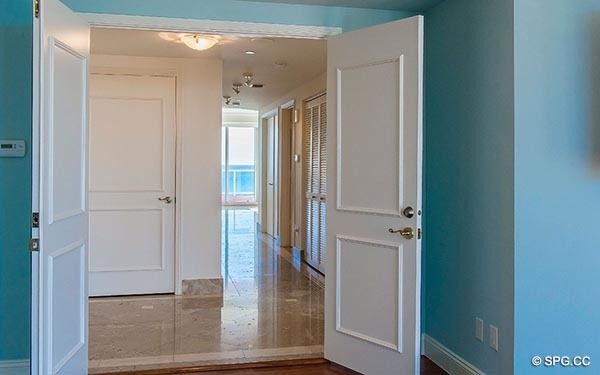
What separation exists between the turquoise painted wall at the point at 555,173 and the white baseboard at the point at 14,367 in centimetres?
267

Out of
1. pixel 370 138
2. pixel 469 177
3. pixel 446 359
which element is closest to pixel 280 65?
pixel 370 138

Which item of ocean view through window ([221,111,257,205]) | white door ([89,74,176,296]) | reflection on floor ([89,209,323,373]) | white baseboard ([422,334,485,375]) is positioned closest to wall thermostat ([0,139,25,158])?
reflection on floor ([89,209,323,373])

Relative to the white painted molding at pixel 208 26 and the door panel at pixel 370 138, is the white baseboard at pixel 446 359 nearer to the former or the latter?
the door panel at pixel 370 138

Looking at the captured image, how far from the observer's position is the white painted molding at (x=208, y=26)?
3240 millimetres

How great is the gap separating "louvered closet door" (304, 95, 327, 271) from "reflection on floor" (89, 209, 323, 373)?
37cm

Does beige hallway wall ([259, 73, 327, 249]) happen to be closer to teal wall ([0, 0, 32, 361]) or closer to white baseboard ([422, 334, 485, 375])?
white baseboard ([422, 334, 485, 375])

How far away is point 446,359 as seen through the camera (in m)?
3.38

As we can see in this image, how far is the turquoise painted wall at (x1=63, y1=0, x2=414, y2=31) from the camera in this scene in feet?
10.7

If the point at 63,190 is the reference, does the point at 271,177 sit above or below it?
above

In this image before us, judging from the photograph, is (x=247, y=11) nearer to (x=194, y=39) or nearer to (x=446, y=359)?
(x=194, y=39)

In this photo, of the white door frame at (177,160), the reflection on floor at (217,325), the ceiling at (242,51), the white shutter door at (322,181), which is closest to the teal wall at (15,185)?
the reflection on floor at (217,325)

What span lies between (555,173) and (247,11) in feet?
6.69

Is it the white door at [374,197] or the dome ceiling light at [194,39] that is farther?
the dome ceiling light at [194,39]

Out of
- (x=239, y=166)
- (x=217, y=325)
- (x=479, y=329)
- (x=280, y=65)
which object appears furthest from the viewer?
(x=239, y=166)
